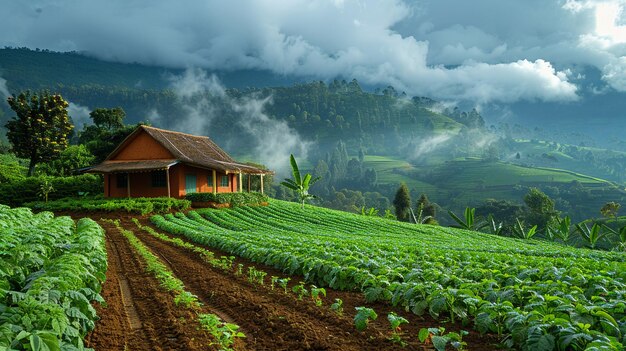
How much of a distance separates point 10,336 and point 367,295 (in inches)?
204

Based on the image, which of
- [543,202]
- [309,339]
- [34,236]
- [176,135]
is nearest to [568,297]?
[309,339]

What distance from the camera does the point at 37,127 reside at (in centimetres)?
3831

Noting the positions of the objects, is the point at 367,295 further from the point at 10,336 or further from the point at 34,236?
the point at 34,236

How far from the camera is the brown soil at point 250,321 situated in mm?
5445

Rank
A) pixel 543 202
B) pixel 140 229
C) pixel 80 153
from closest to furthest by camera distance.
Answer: pixel 140 229 < pixel 80 153 < pixel 543 202

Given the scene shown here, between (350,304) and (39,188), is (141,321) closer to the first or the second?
(350,304)

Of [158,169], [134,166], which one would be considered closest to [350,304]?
Answer: [158,169]

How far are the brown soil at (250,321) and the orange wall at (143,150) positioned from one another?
27606 millimetres

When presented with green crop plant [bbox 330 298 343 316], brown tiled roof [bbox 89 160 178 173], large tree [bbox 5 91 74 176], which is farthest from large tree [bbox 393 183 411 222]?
green crop plant [bbox 330 298 343 316]

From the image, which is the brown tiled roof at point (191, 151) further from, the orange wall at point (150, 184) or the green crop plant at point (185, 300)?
the green crop plant at point (185, 300)

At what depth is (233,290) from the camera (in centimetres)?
837

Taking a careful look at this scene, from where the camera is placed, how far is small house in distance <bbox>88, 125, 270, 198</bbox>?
3316 centimetres

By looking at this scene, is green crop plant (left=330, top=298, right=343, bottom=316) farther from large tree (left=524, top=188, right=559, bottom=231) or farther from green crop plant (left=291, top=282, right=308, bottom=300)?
large tree (left=524, top=188, right=559, bottom=231)

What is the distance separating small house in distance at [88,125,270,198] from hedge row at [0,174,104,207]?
135 inches
